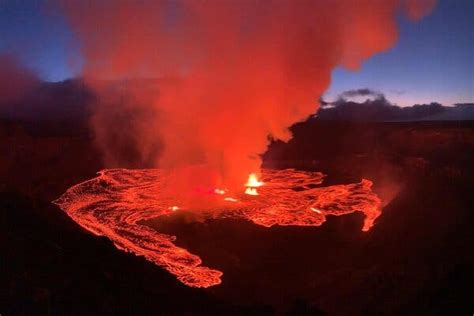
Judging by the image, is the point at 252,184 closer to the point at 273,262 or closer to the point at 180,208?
→ the point at 180,208

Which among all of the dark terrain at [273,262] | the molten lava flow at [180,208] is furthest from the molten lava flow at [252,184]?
the dark terrain at [273,262]

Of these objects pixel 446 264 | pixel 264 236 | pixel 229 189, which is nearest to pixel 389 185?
pixel 229 189

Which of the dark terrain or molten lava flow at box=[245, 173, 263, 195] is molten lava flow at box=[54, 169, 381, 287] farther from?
the dark terrain

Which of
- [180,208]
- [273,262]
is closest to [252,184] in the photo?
[180,208]

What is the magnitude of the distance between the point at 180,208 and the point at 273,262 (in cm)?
851

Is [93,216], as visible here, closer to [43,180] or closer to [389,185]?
[43,180]

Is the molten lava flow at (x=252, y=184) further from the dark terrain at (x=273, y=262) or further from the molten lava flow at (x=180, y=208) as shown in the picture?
the dark terrain at (x=273, y=262)

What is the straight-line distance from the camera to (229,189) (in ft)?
99.9

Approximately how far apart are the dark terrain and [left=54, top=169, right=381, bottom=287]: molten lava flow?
880mm

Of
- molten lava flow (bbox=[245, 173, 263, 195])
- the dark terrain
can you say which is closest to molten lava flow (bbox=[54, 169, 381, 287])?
molten lava flow (bbox=[245, 173, 263, 195])

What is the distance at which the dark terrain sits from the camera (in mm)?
11359

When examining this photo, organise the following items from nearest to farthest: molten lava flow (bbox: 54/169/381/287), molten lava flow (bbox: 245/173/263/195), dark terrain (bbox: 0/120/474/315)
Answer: dark terrain (bbox: 0/120/474/315) → molten lava flow (bbox: 54/169/381/287) → molten lava flow (bbox: 245/173/263/195)

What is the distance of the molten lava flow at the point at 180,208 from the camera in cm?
1884

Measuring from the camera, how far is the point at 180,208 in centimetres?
2572
